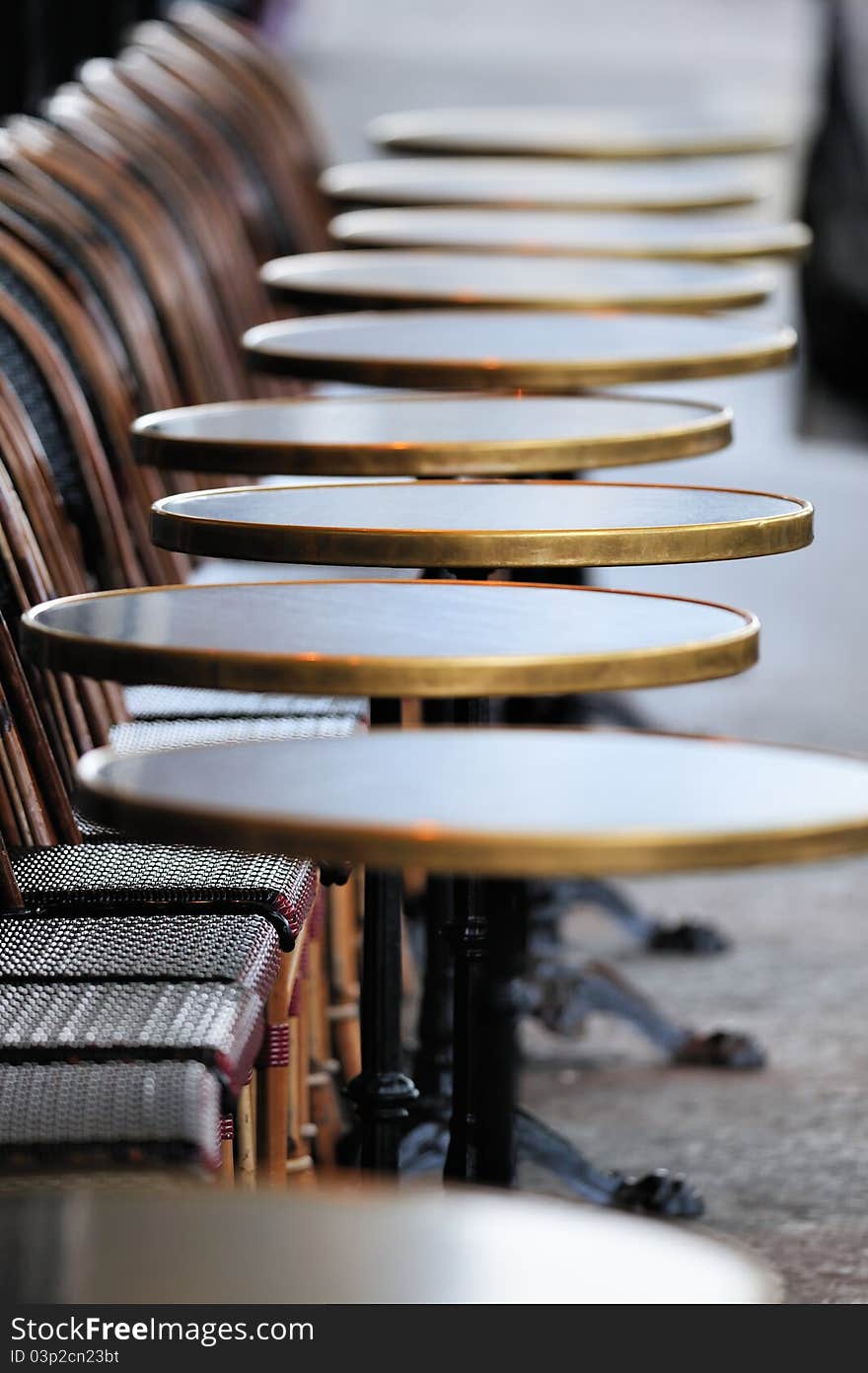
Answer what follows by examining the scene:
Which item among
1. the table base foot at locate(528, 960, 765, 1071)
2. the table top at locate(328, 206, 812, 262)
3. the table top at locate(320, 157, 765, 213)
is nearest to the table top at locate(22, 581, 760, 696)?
the table base foot at locate(528, 960, 765, 1071)

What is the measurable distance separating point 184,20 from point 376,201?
4.67 ft

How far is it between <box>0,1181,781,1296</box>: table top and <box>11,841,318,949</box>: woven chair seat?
3.18 feet

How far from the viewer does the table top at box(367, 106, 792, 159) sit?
527 centimetres

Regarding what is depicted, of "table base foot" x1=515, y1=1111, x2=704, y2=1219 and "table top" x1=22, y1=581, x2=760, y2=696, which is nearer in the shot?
"table top" x1=22, y1=581, x2=760, y2=696

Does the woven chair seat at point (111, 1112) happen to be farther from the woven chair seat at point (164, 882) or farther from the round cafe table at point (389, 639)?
the woven chair seat at point (164, 882)

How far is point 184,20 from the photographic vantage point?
588 centimetres

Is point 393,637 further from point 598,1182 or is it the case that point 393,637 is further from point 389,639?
point 598,1182

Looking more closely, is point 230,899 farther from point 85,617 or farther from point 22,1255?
point 22,1255

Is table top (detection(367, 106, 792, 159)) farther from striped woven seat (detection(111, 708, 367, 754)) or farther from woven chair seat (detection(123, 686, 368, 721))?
striped woven seat (detection(111, 708, 367, 754))

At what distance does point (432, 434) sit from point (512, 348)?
527 mm

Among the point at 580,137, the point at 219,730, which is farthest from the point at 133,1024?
the point at 580,137

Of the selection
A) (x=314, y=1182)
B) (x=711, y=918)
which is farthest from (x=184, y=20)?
(x=314, y=1182)

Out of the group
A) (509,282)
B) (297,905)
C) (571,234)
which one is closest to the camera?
(297,905)

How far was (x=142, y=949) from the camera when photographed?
6.64 ft
